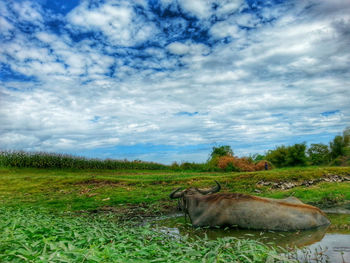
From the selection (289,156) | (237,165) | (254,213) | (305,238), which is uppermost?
(289,156)

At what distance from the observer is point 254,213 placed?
6625mm

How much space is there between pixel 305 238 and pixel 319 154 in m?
21.7

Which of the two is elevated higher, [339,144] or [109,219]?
[339,144]

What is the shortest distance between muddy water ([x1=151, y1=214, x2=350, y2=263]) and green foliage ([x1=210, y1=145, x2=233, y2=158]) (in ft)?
70.3

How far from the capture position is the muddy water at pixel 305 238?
4496 mm

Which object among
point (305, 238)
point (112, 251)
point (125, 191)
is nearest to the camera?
point (112, 251)

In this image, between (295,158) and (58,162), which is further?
(58,162)

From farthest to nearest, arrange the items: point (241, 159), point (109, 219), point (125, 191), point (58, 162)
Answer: point (58, 162) < point (241, 159) < point (125, 191) < point (109, 219)

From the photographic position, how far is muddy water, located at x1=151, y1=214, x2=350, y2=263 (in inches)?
177

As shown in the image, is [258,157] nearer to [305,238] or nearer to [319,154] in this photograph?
[319,154]

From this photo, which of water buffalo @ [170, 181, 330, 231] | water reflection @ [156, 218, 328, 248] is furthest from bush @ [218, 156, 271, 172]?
water reflection @ [156, 218, 328, 248]

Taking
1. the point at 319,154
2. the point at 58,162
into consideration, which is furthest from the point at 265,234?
the point at 58,162

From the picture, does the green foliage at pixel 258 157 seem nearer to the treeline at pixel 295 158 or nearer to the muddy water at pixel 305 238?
the treeline at pixel 295 158

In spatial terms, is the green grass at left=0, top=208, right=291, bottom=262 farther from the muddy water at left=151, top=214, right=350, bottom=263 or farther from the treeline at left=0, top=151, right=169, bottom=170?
the treeline at left=0, top=151, right=169, bottom=170
